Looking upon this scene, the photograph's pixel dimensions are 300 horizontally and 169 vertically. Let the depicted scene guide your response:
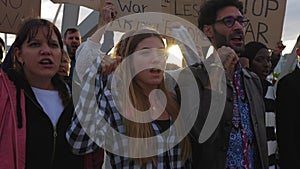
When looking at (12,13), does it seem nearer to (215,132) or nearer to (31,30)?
(31,30)

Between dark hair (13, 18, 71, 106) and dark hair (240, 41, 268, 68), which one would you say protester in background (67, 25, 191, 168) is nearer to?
dark hair (13, 18, 71, 106)

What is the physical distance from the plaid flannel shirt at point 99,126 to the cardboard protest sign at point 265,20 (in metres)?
2.07

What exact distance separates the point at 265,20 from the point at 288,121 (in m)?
1.52

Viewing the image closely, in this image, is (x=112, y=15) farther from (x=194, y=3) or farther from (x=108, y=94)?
(x=194, y=3)

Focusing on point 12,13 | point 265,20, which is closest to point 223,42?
point 12,13

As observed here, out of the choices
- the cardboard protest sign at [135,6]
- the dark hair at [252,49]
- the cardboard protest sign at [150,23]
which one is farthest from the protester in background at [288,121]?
the cardboard protest sign at [135,6]

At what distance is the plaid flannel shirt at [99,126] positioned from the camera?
6.04 feet

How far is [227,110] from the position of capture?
79.5 inches

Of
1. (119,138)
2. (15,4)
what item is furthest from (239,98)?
(15,4)

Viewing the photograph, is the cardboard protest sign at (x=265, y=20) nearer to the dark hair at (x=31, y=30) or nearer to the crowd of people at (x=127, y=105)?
the crowd of people at (x=127, y=105)

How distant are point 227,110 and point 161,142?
33 centimetres

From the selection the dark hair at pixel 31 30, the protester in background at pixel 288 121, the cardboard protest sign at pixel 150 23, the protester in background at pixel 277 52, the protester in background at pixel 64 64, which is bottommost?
the protester in background at pixel 288 121

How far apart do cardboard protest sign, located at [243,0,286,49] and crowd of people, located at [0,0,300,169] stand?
160 cm

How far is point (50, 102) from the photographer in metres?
2.05
